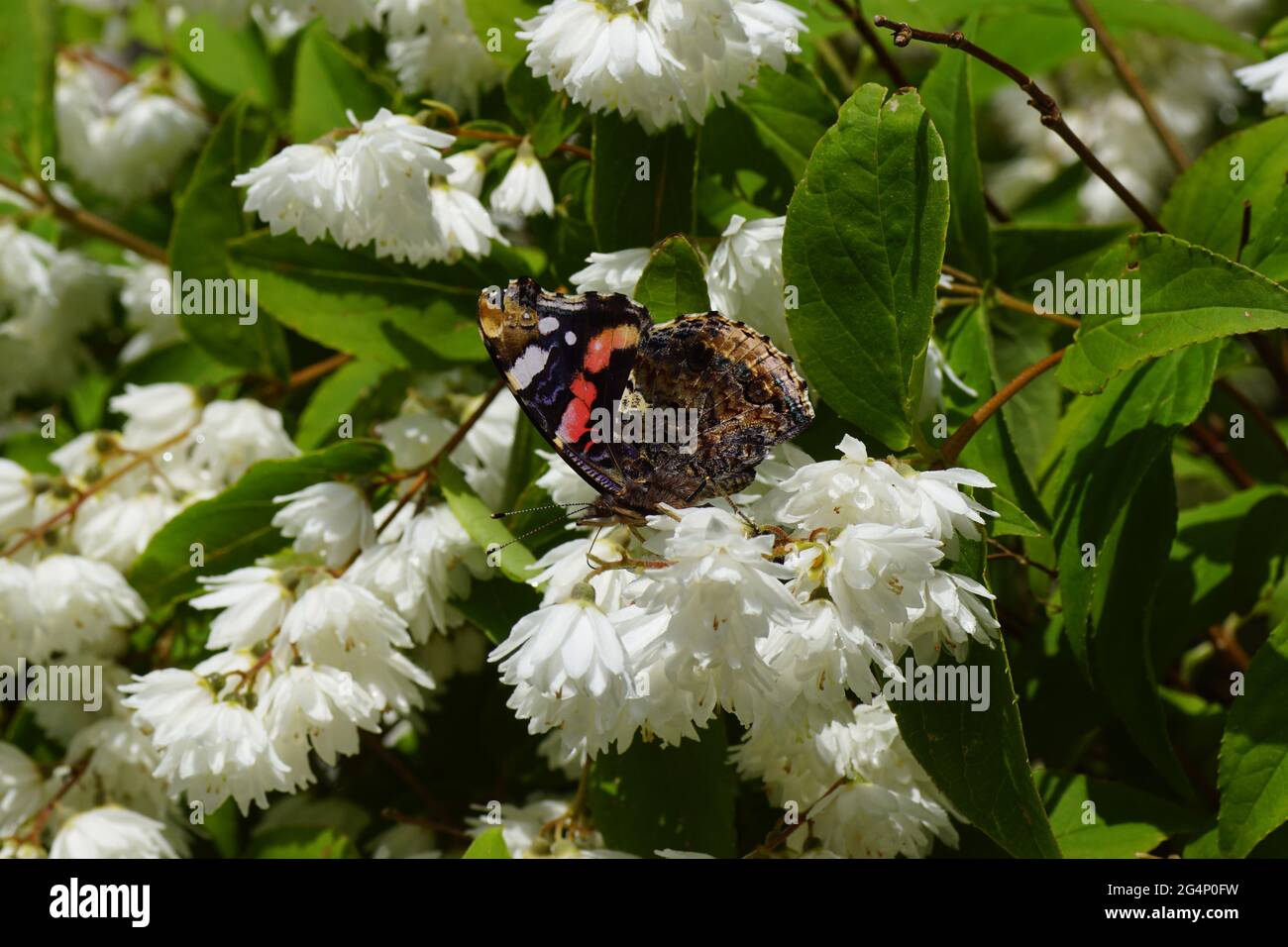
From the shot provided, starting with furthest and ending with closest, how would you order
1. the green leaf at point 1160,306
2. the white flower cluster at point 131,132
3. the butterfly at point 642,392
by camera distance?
the white flower cluster at point 131,132
the butterfly at point 642,392
the green leaf at point 1160,306

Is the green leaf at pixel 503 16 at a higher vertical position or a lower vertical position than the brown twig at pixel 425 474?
higher

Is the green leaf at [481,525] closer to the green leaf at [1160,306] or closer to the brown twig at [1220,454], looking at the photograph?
the green leaf at [1160,306]

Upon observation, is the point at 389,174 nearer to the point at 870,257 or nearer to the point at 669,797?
the point at 870,257

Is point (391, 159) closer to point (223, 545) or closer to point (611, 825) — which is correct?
point (223, 545)

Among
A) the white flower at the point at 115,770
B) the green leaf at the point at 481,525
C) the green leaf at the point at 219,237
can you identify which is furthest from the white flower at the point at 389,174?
the white flower at the point at 115,770

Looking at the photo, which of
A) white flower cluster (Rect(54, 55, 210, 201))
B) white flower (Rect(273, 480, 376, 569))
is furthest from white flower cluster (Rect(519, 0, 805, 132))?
white flower cluster (Rect(54, 55, 210, 201))

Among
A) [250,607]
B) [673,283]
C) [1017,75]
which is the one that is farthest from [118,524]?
[1017,75]
